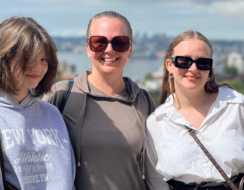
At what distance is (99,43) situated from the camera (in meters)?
3.38

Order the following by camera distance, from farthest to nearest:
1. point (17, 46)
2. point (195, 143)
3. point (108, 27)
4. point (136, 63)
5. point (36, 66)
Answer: point (136, 63), point (108, 27), point (195, 143), point (36, 66), point (17, 46)

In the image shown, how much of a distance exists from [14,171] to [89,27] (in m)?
1.56

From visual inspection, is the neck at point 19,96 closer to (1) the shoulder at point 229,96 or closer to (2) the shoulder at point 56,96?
(2) the shoulder at point 56,96

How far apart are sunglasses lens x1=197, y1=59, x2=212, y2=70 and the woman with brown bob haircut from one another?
3.99 feet

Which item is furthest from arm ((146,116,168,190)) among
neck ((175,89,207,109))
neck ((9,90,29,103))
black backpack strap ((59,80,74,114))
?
neck ((9,90,29,103))

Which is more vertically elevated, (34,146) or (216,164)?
(34,146)

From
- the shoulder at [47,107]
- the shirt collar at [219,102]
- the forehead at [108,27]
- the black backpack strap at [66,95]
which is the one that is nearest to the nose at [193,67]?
the shirt collar at [219,102]

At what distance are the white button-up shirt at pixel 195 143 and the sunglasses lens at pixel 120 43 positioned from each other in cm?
64

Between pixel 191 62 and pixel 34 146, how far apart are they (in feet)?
4.90

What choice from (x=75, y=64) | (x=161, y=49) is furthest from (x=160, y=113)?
(x=161, y=49)

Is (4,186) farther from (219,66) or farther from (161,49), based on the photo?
(161,49)

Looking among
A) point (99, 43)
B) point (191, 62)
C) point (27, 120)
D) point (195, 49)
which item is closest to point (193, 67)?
point (191, 62)

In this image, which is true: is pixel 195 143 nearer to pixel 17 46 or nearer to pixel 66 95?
pixel 66 95

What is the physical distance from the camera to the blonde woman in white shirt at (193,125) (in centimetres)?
309
